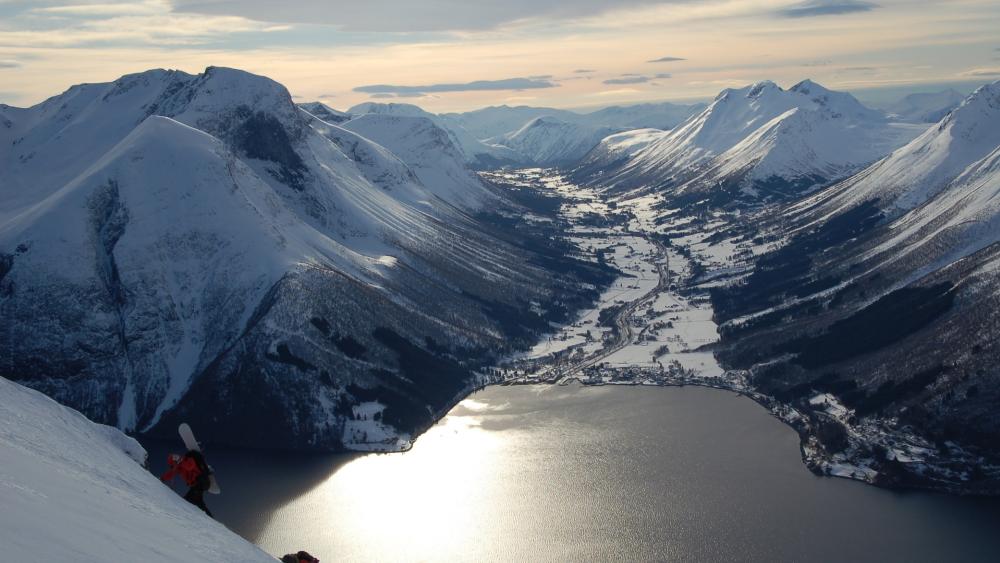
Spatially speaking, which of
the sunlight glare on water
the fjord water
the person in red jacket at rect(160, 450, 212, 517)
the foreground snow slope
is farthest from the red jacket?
the sunlight glare on water

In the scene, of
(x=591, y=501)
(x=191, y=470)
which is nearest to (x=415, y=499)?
(x=591, y=501)

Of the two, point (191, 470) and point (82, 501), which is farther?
point (191, 470)

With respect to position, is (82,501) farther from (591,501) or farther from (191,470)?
(591,501)

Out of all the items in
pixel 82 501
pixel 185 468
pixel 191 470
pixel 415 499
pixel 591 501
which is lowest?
pixel 415 499

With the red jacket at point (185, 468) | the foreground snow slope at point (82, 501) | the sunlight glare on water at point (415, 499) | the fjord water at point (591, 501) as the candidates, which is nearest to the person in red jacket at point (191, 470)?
the red jacket at point (185, 468)

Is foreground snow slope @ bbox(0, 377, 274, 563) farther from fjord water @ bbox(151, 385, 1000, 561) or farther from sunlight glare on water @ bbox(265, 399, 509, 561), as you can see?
sunlight glare on water @ bbox(265, 399, 509, 561)
